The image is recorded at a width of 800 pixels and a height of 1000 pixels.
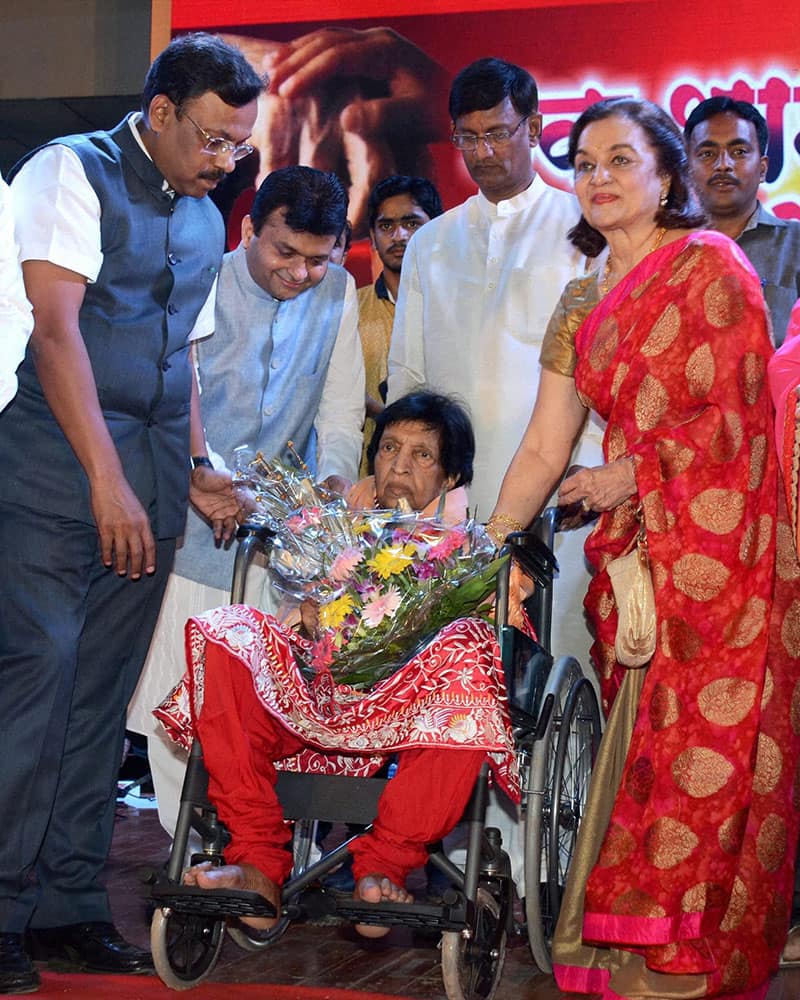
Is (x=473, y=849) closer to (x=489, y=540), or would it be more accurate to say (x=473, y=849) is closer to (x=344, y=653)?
(x=344, y=653)

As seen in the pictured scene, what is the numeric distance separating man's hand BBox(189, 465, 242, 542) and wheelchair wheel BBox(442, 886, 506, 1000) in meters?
1.12

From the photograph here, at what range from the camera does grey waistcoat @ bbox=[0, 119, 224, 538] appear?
2.86 metres

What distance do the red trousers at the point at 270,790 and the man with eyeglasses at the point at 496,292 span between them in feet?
4.08

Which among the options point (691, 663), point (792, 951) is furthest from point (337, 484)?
point (792, 951)

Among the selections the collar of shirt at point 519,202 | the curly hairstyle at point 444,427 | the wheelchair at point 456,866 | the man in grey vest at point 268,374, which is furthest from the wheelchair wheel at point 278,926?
the collar of shirt at point 519,202

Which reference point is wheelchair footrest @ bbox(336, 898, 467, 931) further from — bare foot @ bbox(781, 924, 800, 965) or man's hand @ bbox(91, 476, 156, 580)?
bare foot @ bbox(781, 924, 800, 965)

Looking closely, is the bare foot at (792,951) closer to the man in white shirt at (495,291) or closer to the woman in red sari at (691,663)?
the woman in red sari at (691,663)

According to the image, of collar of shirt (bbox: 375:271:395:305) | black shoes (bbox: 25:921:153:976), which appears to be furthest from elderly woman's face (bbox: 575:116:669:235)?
black shoes (bbox: 25:921:153:976)

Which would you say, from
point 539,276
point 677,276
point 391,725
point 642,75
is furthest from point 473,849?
point 642,75

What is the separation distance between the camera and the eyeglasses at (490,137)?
3840 mm

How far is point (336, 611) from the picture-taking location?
2.64m

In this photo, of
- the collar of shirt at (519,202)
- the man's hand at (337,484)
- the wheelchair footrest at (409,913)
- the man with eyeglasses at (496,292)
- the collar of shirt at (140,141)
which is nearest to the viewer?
the wheelchair footrest at (409,913)

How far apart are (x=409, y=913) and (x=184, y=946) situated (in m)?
0.54

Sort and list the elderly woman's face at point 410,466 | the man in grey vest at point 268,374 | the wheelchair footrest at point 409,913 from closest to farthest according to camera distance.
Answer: the wheelchair footrest at point 409,913 < the elderly woman's face at point 410,466 < the man in grey vest at point 268,374
